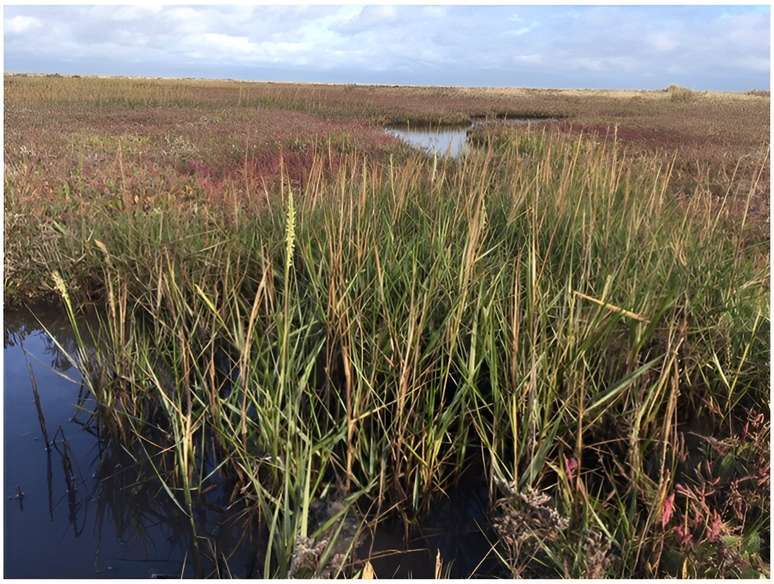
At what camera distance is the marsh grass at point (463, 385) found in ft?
7.95

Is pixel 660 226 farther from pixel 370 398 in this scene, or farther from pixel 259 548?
pixel 259 548

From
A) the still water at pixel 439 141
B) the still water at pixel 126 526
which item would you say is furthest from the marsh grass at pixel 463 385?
the still water at pixel 439 141

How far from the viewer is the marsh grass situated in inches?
95.4

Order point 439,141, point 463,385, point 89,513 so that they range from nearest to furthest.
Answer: point 463,385
point 89,513
point 439,141

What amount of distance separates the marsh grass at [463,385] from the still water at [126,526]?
0.12m

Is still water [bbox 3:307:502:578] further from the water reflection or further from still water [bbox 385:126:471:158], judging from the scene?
still water [bbox 385:126:471:158]

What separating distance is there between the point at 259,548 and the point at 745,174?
450 inches

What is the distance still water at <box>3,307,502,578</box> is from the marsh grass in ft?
0.39

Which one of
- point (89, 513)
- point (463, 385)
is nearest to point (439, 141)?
point (463, 385)

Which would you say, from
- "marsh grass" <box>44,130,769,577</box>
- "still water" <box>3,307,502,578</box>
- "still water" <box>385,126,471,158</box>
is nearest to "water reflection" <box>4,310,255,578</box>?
"still water" <box>3,307,502,578</box>

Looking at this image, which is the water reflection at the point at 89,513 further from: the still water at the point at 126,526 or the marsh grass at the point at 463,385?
the marsh grass at the point at 463,385

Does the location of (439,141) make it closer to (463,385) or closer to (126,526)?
(463,385)

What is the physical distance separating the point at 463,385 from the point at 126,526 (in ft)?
6.00

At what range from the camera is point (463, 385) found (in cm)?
285
